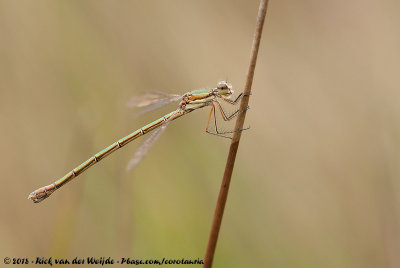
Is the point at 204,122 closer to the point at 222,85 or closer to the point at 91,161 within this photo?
the point at 222,85

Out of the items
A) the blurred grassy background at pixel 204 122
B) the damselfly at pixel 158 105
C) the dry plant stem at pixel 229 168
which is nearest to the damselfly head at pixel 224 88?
the damselfly at pixel 158 105

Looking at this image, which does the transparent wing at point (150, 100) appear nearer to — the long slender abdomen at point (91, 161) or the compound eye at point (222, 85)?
the long slender abdomen at point (91, 161)

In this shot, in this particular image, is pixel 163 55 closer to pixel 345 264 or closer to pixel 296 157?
pixel 296 157

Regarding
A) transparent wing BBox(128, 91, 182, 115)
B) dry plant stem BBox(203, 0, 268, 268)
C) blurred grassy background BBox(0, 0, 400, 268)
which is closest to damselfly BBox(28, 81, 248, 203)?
transparent wing BBox(128, 91, 182, 115)

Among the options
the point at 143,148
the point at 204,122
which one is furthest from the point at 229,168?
the point at 204,122

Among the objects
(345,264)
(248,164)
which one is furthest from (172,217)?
(345,264)
